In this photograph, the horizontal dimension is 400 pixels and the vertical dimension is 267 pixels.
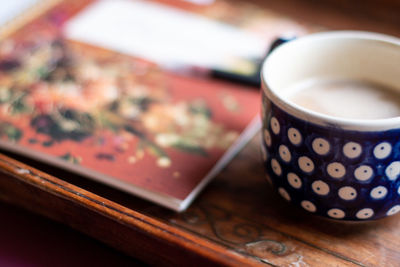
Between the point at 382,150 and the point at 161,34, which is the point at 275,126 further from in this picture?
the point at 161,34

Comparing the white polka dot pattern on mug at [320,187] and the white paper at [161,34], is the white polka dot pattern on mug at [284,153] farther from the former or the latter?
the white paper at [161,34]

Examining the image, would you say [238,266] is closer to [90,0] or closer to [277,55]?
[277,55]

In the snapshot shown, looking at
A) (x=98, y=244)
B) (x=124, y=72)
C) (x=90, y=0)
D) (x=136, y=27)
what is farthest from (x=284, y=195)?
(x=90, y=0)

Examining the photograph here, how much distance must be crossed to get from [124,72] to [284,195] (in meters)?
0.30

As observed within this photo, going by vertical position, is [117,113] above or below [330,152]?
below

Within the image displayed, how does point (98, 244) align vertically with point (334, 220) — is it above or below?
below

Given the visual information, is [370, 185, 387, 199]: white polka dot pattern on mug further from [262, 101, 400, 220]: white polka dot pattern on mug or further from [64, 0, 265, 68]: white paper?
[64, 0, 265, 68]: white paper

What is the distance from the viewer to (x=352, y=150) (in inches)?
13.4

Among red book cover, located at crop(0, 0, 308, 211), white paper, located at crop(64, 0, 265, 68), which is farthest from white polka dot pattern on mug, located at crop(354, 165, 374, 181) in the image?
white paper, located at crop(64, 0, 265, 68)

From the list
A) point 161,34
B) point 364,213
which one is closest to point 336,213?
point 364,213

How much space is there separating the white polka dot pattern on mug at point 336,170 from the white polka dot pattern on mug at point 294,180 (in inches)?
1.2

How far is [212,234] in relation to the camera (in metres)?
0.41

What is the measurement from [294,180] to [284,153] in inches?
1.0

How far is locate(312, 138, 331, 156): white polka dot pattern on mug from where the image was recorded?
1.13ft
